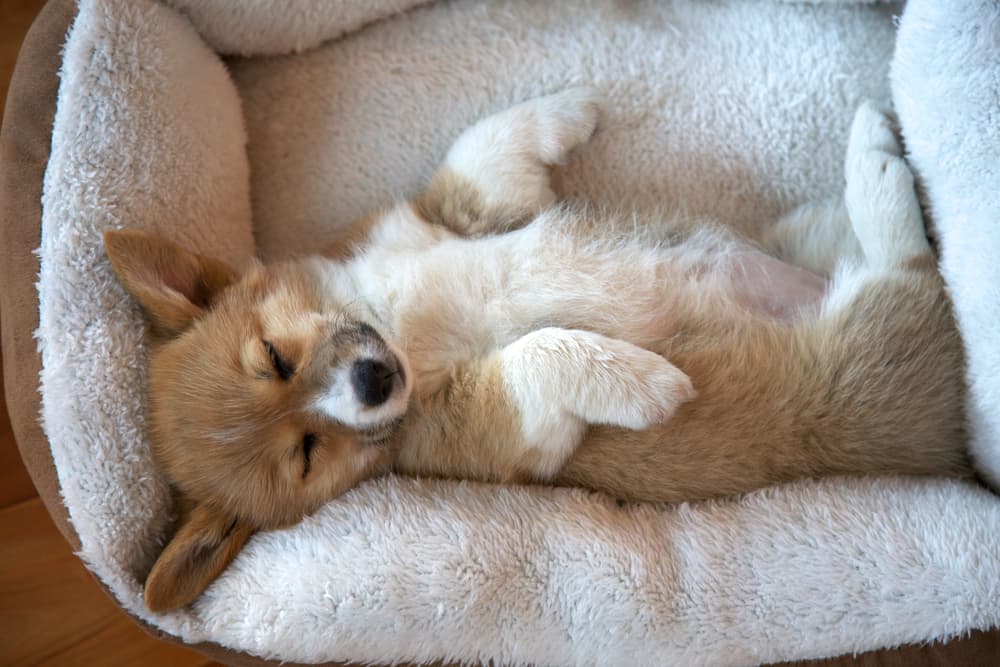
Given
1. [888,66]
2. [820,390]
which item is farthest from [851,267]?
[888,66]

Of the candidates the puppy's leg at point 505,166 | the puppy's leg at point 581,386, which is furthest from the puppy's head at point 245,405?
the puppy's leg at point 505,166

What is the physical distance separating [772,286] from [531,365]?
2.67 ft

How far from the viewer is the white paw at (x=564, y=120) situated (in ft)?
7.13

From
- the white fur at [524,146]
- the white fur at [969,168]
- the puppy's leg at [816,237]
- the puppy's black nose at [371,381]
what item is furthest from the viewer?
the puppy's leg at [816,237]

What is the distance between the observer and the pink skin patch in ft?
6.75

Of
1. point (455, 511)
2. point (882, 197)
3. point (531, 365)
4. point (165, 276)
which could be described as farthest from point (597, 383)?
point (165, 276)

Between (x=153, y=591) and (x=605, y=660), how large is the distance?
3.50 ft

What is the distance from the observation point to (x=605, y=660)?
5.73 ft

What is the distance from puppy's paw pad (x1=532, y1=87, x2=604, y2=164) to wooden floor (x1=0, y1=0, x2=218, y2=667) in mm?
1841

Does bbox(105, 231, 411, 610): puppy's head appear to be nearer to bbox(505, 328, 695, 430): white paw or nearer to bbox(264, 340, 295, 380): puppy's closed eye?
bbox(264, 340, 295, 380): puppy's closed eye

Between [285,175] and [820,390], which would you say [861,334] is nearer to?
[820,390]

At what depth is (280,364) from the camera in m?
1.81

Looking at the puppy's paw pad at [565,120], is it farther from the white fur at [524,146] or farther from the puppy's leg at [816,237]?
the puppy's leg at [816,237]

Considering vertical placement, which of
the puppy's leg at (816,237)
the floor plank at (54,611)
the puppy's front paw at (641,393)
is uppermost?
the puppy's leg at (816,237)
